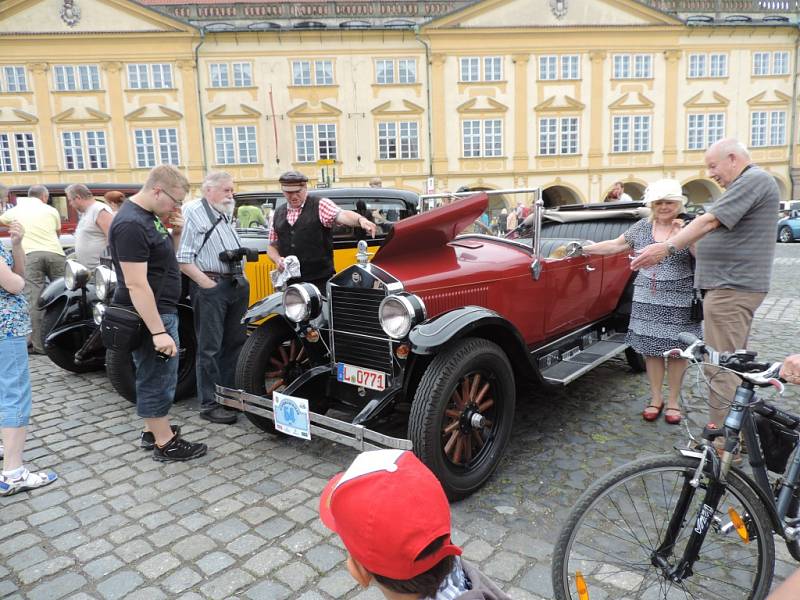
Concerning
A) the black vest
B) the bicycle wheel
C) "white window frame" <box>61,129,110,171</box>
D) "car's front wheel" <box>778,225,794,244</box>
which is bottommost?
"car's front wheel" <box>778,225,794,244</box>

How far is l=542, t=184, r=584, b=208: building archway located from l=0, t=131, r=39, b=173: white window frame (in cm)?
2530

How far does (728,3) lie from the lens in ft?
105

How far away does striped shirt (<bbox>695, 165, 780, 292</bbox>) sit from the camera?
3164 millimetres

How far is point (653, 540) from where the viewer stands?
2225mm

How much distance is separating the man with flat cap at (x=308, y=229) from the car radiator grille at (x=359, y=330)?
848 mm

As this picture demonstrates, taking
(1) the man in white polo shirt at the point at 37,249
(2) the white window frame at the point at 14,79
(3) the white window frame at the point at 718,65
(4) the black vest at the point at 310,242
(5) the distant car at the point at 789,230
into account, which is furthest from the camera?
(3) the white window frame at the point at 718,65

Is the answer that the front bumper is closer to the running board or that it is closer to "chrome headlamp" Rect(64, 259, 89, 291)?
the running board

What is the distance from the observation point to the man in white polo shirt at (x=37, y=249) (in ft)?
20.8

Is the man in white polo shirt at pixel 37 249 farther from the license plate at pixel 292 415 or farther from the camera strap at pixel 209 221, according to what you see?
the license plate at pixel 292 415

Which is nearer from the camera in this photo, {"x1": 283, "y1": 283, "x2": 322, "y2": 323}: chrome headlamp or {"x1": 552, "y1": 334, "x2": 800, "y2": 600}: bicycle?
{"x1": 552, "y1": 334, "x2": 800, "y2": 600}: bicycle

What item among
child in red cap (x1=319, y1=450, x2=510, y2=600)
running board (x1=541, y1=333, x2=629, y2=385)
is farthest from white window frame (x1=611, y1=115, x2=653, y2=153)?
child in red cap (x1=319, y1=450, x2=510, y2=600)

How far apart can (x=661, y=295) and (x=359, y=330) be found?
7.09ft

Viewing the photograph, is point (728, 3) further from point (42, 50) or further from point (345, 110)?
point (42, 50)

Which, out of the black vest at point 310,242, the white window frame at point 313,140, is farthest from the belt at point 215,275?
the white window frame at point 313,140
